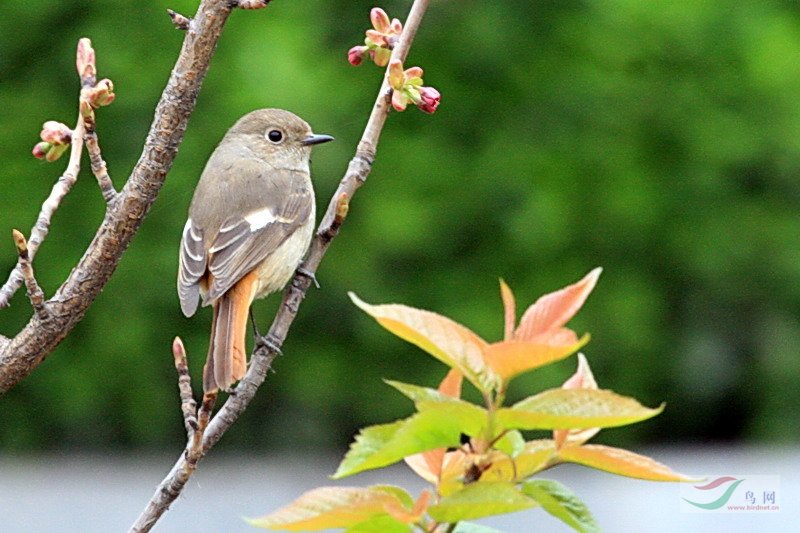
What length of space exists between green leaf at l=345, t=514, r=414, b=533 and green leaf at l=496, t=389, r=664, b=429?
127mm

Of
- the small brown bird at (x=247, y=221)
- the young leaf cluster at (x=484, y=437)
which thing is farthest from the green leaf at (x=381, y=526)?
the small brown bird at (x=247, y=221)

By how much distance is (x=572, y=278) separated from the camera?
5504 mm

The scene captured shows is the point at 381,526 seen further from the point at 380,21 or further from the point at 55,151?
the point at 380,21

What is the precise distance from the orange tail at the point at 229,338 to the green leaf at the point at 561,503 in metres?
1.35

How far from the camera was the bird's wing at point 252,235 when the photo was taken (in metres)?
3.57

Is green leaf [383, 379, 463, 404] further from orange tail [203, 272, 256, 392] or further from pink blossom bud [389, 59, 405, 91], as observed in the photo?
orange tail [203, 272, 256, 392]

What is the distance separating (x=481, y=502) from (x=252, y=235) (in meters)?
2.88

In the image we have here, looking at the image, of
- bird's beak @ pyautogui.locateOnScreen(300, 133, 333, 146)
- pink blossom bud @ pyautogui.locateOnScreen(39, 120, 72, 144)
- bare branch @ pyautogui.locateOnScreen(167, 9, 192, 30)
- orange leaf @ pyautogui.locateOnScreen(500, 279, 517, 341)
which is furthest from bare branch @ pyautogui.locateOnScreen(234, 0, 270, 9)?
bird's beak @ pyautogui.locateOnScreen(300, 133, 333, 146)

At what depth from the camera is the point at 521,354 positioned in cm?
101

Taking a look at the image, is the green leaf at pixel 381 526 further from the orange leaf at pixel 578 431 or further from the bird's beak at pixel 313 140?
the bird's beak at pixel 313 140

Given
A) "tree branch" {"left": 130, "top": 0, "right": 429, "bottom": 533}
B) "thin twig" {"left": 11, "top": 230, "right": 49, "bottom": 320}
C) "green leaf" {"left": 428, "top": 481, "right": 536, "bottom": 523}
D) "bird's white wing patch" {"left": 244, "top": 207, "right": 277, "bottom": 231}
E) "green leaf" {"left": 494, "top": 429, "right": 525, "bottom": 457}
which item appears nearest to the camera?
"green leaf" {"left": 428, "top": 481, "right": 536, "bottom": 523}

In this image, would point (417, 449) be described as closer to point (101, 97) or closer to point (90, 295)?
point (90, 295)

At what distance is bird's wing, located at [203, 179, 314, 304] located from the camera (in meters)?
3.57

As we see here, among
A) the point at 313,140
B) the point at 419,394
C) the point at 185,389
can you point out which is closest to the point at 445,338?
the point at 419,394
